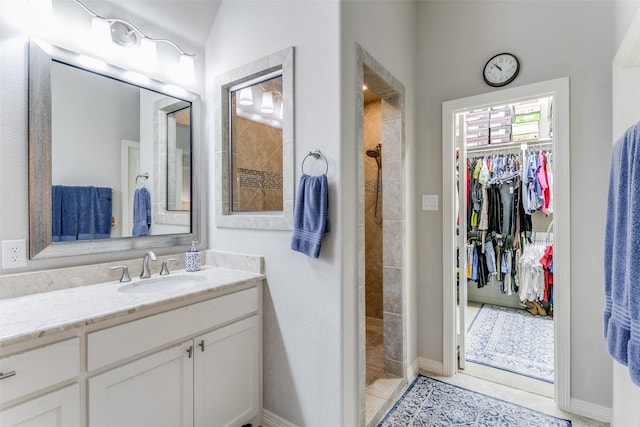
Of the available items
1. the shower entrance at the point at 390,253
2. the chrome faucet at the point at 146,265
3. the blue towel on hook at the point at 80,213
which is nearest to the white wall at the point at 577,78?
the shower entrance at the point at 390,253

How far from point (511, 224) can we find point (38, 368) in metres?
4.21

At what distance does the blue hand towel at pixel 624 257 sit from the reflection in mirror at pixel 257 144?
1.60m

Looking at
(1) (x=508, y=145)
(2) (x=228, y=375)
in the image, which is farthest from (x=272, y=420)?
(1) (x=508, y=145)

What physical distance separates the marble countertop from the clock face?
87.9 inches

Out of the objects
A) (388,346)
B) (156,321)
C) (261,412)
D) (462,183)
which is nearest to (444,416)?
(388,346)

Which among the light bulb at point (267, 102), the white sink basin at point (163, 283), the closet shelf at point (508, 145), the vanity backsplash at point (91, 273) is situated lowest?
the white sink basin at point (163, 283)

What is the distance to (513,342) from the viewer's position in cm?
299

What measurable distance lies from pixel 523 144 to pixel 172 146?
147 inches

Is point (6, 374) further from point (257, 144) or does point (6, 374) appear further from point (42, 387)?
point (257, 144)

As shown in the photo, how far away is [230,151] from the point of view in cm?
219

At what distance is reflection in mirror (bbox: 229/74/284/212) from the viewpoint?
1.98 m

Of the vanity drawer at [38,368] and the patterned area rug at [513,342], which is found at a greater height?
the vanity drawer at [38,368]

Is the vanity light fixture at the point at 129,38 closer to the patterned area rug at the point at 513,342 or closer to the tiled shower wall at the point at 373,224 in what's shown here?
the tiled shower wall at the point at 373,224

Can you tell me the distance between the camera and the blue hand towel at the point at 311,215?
1.58 metres
